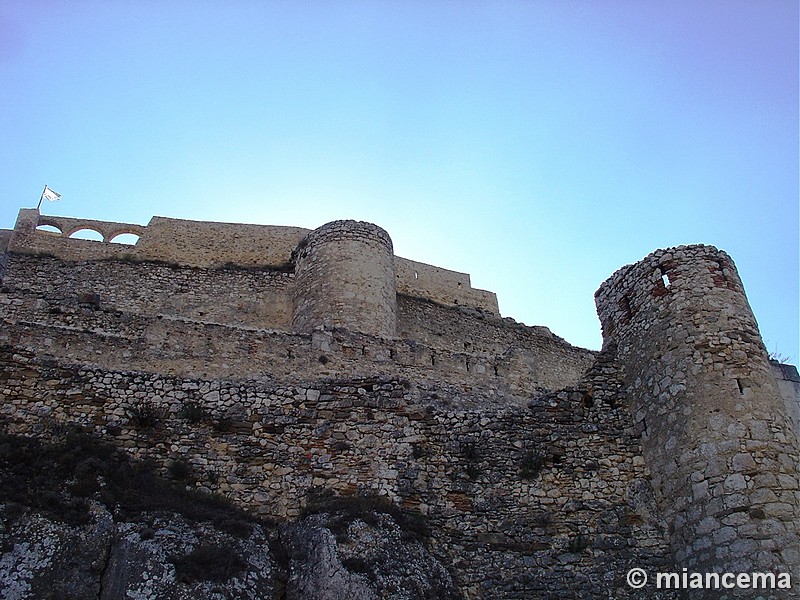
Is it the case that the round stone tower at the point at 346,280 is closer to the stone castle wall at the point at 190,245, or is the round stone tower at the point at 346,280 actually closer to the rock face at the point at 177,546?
the stone castle wall at the point at 190,245

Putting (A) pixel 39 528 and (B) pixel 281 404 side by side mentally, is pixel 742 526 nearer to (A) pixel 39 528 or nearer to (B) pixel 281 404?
(B) pixel 281 404

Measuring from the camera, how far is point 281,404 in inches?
468

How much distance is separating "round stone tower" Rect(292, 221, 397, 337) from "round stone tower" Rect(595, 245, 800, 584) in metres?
9.91

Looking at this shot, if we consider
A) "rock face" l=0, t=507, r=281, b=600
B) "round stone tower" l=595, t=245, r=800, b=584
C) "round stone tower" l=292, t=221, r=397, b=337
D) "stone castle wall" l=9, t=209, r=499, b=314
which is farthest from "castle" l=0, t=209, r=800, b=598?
"stone castle wall" l=9, t=209, r=499, b=314

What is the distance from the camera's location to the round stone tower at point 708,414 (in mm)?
9422

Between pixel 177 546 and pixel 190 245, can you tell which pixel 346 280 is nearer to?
pixel 190 245

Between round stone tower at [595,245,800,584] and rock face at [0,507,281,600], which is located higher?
round stone tower at [595,245,800,584]

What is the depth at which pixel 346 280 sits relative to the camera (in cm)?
2205

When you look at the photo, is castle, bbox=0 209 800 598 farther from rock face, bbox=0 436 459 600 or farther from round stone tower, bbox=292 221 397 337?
round stone tower, bbox=292 221 397 337

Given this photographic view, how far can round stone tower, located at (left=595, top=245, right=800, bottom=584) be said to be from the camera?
9.42 m

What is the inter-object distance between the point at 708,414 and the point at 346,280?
44.2 feet

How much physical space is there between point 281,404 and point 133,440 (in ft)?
7.90

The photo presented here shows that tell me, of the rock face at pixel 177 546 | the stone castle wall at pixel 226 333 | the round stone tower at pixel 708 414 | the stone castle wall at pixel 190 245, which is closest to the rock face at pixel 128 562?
the rock face at pixel 177 546

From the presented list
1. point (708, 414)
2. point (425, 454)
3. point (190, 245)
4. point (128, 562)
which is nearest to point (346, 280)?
point (190, 245)
